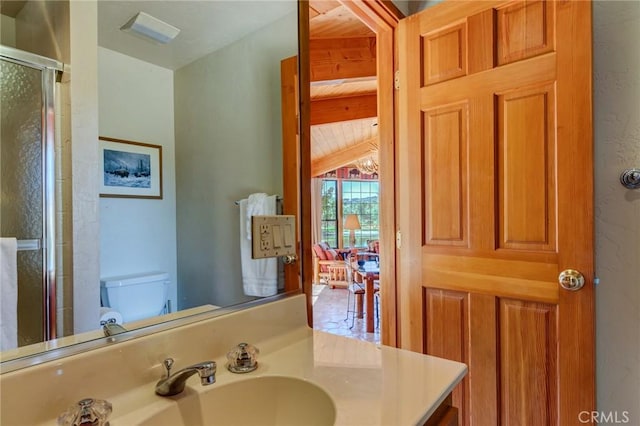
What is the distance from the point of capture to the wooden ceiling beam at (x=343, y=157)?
24.2 ft

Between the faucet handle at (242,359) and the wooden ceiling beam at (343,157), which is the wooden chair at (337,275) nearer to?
the wooden ceiling beam at (343,157)

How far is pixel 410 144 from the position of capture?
1.60 meters

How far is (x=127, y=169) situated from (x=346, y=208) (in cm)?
813

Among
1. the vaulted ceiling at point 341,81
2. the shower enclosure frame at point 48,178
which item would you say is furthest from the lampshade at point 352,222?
the shower enclosure frame at point 48,178

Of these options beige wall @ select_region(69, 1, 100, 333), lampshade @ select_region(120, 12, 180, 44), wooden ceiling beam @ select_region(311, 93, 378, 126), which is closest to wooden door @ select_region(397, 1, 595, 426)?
lampshade @ select_region(120, 12, 180, 44)

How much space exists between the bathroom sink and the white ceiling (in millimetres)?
777

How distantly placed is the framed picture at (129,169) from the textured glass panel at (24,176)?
12 centimetres

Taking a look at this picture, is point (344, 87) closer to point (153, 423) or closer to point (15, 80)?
point (15, 80)

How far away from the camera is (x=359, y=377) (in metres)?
0.74

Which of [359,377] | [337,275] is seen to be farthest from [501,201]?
[337,275]

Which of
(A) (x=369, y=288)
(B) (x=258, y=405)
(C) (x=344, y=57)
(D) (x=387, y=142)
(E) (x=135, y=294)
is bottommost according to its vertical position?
(A) (x=369, y=288)

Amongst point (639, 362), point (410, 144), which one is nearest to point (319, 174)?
A: point (410, 144)

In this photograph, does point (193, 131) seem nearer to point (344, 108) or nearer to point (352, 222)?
point (344, 108)

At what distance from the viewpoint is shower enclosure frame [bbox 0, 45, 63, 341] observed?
0.70 meters
